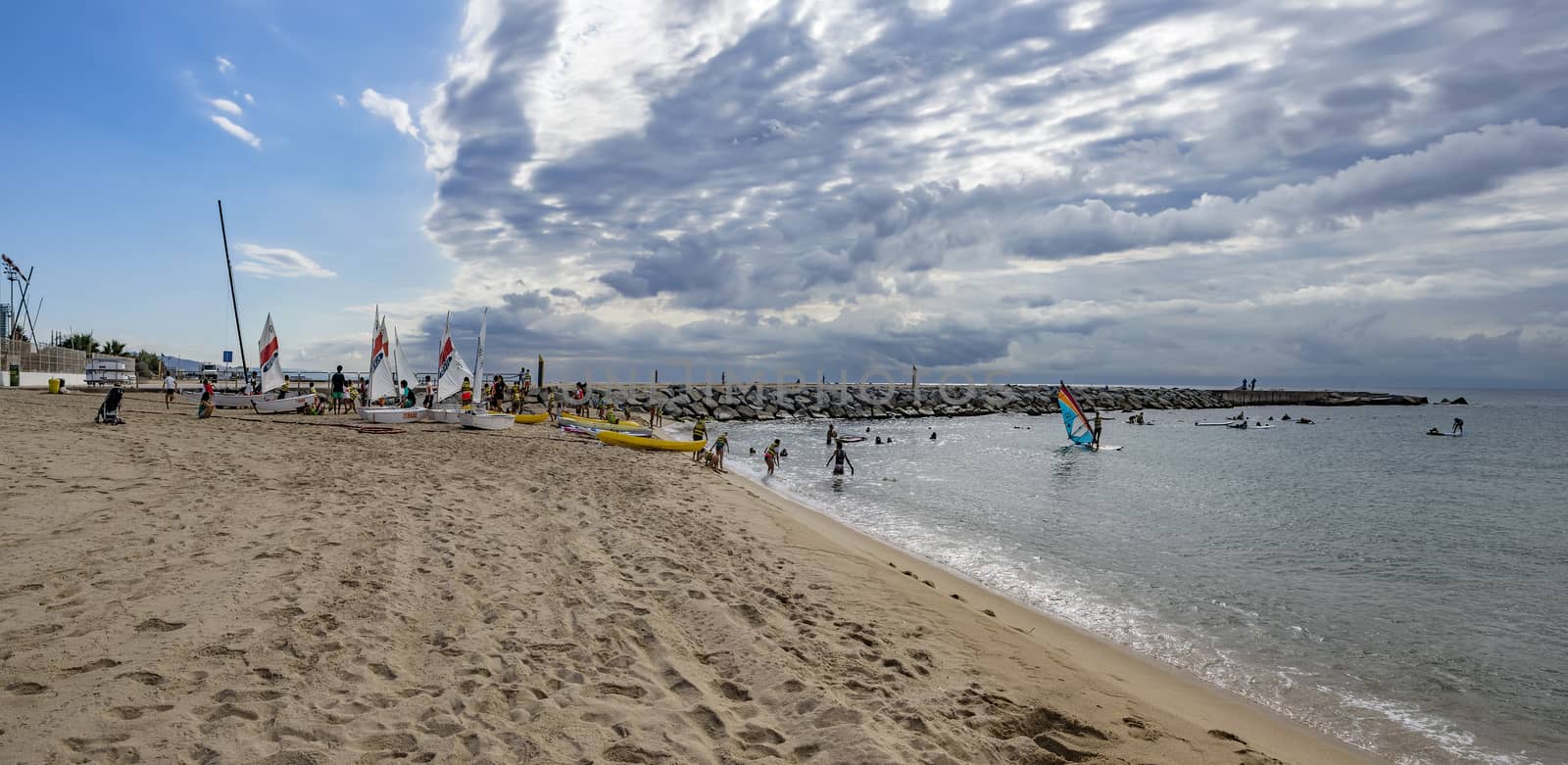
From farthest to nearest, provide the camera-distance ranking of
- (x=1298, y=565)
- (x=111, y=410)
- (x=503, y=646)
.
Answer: (x=111, y=410) → (x=1298, y=565) → (x=503, y=646)

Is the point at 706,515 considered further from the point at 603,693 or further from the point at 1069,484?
the point at 1069,484

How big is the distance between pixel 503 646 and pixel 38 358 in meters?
57.3

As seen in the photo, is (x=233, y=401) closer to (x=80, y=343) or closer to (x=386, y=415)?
(x=386, y=415)

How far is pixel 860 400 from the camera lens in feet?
218

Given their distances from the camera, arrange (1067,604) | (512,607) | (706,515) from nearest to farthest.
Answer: (512,607) < (1067,604) < (706,515)

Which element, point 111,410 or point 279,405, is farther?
point 279,405

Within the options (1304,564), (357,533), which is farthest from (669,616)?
(1304,564)

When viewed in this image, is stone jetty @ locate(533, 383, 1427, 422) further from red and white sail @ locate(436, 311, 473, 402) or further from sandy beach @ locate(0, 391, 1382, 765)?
sandy beach @ locate(0, 391, 1382, 765)

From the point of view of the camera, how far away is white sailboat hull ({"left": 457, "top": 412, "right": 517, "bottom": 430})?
24469 mm

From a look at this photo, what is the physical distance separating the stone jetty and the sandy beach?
3480 centimetres

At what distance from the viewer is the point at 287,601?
625 centimetres

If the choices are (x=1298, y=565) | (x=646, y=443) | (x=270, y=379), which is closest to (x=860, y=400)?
(x=646, y=443)

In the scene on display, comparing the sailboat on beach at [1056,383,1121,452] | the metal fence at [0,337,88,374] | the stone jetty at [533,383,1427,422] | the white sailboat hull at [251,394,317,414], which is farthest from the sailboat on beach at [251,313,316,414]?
the sailboat on beach at [1056,383,1121,452]

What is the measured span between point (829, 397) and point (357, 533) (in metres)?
57.0
